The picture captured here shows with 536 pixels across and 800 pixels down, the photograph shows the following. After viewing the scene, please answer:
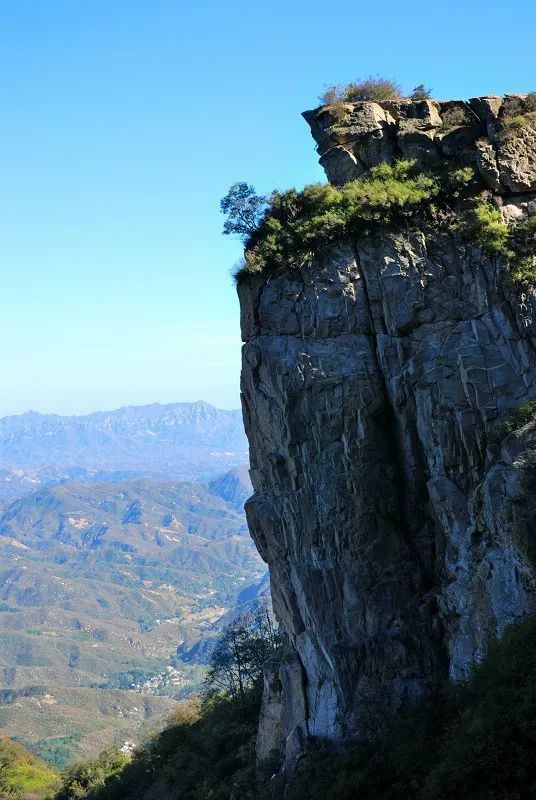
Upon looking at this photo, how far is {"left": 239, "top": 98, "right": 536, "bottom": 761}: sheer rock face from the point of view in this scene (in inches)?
885

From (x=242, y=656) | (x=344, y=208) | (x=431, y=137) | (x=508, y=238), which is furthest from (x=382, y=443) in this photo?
(x=242, y=656)

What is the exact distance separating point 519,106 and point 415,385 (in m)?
10.7

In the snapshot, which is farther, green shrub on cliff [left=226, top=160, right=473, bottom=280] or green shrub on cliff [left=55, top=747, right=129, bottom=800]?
green shrub on cliff [left=55, top=747, right=129, bottom=800]

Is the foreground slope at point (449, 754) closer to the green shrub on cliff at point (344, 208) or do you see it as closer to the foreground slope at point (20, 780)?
the green shrub on cliff at point (344, 208)

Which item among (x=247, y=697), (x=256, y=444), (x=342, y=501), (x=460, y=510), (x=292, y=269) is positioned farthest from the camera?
(x=247, y=697)

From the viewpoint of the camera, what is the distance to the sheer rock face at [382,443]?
73.8 feet

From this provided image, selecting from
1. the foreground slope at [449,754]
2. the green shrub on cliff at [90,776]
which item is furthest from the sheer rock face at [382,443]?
the green shrub on cliff at [90,776]

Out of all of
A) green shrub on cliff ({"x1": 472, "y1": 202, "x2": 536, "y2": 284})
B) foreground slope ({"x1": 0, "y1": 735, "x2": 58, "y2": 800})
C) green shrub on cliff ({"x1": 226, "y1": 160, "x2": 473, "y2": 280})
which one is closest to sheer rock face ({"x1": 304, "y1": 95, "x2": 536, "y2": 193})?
green shrub on cliff ({"x1": 226, "y1": 160, "x2": 473, "y2": 280})

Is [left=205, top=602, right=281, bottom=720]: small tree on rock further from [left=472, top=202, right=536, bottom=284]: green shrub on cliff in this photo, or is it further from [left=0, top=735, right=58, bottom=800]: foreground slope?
[left=472, top=202, right=536, bottom=284]: green shrub on cliff

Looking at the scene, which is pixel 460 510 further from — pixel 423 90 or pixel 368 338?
pixel 423 90

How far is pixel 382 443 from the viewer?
24.6 m

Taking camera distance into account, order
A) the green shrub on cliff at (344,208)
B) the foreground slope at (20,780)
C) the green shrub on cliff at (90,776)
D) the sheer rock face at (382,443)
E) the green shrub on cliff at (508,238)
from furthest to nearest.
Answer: the foreground slope at (20,780) → the green shrub on cliff at (90,776) → the green shrub on cliff at (344,208) → the green shrub on cliff at (508,238) → the sheer rock face at (382,443)

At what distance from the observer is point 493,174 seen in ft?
80.9

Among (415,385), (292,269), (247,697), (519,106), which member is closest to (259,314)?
(292,269)
